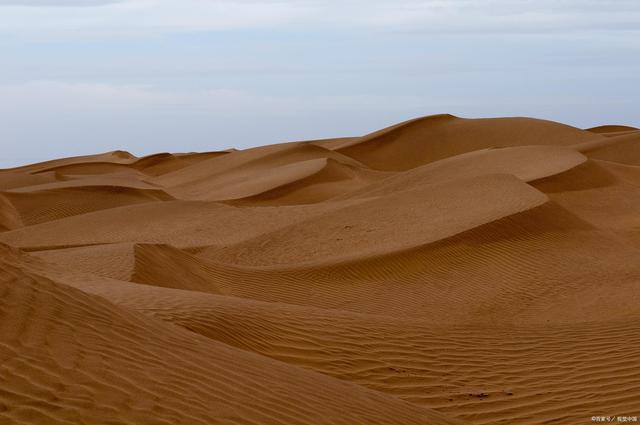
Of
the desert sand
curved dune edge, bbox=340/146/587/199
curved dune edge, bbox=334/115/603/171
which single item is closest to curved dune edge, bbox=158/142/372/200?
the desert sand

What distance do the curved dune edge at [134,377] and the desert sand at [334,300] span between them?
0.06ft

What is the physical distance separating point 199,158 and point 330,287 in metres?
38.9

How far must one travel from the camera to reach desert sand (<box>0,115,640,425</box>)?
5730 mm

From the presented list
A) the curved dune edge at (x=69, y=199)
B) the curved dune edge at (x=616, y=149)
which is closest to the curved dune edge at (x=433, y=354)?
the curved dune edge at (x=69, y=199)

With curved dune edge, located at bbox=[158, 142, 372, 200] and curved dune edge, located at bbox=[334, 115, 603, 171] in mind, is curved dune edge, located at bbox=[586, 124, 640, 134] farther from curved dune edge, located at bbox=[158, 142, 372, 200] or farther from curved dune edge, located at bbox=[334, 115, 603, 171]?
curved dune edge, located at bbox=[158, 142, 372, 200]

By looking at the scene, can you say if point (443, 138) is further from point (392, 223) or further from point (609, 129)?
point (392, 223)

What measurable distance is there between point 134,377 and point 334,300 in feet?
30.2

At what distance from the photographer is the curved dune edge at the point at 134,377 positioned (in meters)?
4.97

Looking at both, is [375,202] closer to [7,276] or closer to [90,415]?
[7,276]

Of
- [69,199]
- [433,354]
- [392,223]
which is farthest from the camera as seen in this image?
[69,199]

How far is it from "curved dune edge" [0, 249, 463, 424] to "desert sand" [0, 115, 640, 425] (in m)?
0.02

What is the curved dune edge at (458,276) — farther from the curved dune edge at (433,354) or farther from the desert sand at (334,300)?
the curved dune edge at (433,354)

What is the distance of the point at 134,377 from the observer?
5508 millimetres

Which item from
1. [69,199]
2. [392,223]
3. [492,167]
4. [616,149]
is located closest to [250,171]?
[69,199]
